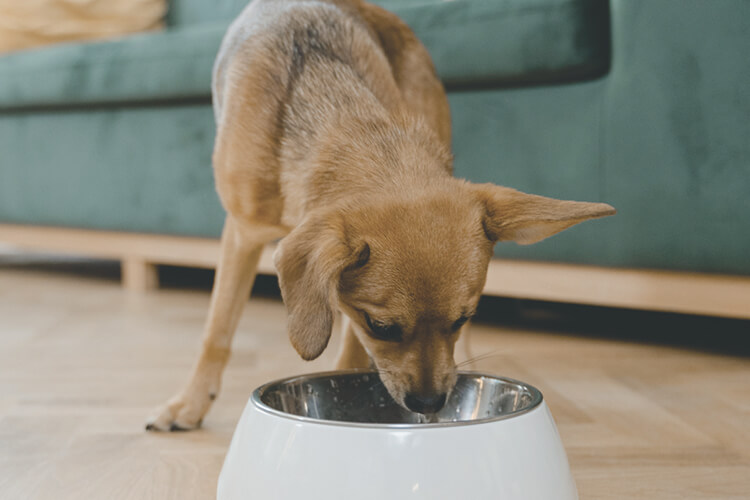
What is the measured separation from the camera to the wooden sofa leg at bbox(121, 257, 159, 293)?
3.28 meters

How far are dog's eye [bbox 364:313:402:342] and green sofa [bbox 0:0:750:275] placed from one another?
3.45 ft

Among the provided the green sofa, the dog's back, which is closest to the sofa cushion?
the green sofa

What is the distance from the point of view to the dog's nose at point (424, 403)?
120 cm

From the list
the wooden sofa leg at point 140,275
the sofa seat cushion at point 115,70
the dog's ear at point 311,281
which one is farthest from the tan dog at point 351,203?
the wooden sofa leg at point 140,275

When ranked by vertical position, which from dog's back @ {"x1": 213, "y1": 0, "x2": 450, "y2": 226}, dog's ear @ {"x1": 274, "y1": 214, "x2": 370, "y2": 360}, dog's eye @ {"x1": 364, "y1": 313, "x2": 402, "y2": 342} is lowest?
dog's eye @ {"x1": 364, "y1": 313, "x2": 402, "y2": 342}

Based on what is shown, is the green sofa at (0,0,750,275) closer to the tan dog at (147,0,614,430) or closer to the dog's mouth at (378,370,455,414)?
the tan dog at (147,0,614,430)

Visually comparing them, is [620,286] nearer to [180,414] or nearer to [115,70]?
[180,414]

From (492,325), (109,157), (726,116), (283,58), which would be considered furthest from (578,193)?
(109,157)

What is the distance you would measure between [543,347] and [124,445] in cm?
124

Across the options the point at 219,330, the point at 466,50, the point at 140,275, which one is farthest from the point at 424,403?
the point at 140,275

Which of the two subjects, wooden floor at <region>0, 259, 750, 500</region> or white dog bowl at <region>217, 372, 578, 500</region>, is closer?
white dog bowl at <region>217, 372, 578, 500</region>

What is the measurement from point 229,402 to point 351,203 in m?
0.63

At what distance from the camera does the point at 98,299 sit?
308cm

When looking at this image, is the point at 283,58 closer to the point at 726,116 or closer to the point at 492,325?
the point at 726,116
